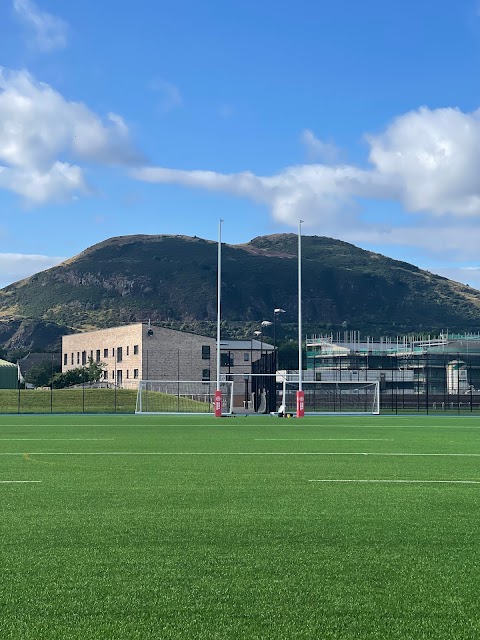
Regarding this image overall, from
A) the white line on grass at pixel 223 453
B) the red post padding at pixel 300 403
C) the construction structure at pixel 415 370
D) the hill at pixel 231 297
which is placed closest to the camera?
the white line on grass at pixel 223 453

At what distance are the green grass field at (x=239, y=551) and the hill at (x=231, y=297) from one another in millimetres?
137795

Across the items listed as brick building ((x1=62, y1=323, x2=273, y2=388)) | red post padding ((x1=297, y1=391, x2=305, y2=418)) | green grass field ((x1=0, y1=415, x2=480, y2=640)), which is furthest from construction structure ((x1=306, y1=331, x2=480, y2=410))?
green grass field ((x1=0, y1=415, x2=480, y2=640))

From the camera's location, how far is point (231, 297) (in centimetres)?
17512

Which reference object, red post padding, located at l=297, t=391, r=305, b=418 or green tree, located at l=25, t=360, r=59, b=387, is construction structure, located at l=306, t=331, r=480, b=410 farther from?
green tree, located at l=25, t=360, r=59, b=387

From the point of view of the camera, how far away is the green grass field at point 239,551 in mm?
4867

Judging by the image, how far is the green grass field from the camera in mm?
4867

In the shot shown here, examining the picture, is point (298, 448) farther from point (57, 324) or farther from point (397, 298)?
point (397, 298)

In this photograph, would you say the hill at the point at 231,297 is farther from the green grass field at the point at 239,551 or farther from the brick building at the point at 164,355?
the green grass field at the point at 239,551

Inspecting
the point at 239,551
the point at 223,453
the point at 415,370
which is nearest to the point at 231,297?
the point at 415,370

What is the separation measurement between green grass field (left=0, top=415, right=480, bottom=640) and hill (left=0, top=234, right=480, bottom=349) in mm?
137795

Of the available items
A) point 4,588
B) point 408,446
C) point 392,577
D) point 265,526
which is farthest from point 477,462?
point 4,588

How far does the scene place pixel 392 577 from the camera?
583 centimetres

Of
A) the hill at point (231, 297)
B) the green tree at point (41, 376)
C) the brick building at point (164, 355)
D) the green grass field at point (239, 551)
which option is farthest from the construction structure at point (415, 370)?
the hill at point (231, 297)

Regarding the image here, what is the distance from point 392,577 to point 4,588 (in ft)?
9.17
